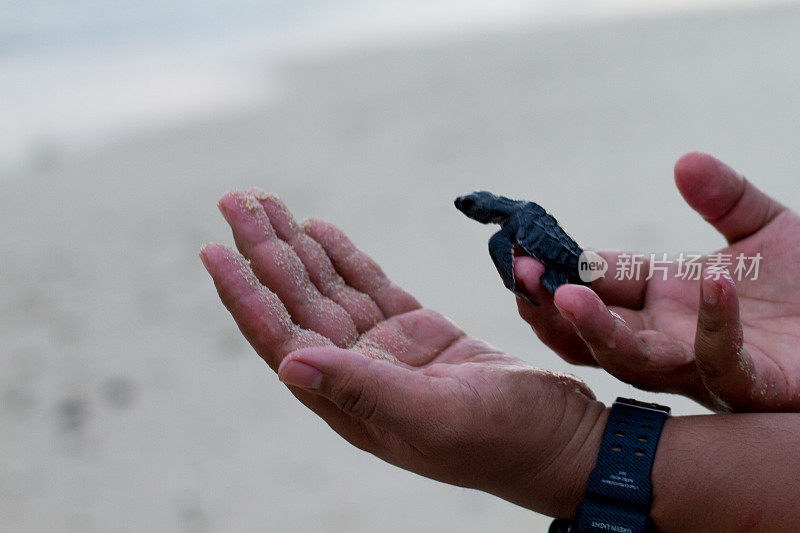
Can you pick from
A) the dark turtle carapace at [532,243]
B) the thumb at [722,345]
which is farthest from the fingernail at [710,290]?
the dark turtle carapace at [532,243]

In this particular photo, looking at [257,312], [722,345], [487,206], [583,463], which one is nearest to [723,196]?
[487,206]

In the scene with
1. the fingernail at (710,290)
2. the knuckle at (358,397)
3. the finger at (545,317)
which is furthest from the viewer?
the finger at (545,317)

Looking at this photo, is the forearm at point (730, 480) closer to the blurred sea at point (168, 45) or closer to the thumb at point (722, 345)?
the thumb at point (722, 345)

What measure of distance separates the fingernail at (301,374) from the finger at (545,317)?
19.2 inches

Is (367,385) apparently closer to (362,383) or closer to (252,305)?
(362,383)

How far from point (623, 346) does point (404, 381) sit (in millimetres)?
383

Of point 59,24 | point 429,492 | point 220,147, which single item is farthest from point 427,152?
point 59,24

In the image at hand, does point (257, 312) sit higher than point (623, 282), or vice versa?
point (257, 312)

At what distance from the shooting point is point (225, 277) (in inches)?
57.1

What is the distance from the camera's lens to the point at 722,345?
128cm

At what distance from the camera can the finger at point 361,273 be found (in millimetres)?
1828

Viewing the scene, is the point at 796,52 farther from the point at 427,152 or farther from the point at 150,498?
the point at 150,498

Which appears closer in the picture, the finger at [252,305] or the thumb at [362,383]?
the thumb at [362,383]

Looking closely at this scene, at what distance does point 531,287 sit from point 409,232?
2.62 metres
